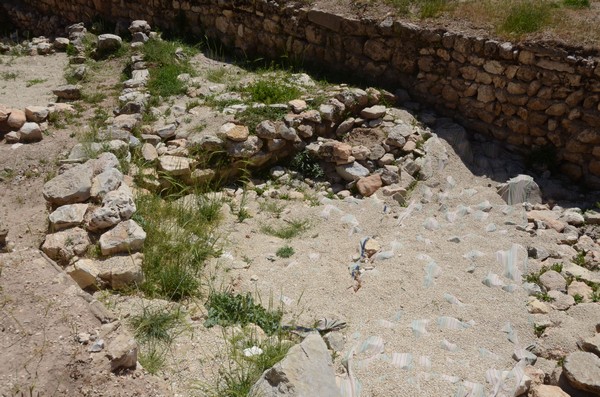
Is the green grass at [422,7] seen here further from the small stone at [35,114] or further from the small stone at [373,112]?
the small stone at [35,114]

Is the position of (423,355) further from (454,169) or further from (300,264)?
(454,169)

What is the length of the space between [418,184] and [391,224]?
95cm

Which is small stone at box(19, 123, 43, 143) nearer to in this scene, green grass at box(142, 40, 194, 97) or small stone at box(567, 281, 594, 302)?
green grass at box(142, 40, 194, 97)

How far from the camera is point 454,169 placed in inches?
287

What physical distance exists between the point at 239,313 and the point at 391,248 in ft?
5.88

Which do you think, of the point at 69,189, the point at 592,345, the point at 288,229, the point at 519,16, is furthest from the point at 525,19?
the point at 69,189

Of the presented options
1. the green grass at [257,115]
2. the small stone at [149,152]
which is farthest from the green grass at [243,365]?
the green grass at [257,115]

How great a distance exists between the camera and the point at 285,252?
5.71 metres

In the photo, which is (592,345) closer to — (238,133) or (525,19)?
(238,133)

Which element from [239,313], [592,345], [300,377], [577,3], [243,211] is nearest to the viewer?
[300,377]

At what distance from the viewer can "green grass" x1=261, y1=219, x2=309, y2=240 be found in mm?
6113

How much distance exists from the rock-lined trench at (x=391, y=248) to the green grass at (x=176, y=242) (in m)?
0.14

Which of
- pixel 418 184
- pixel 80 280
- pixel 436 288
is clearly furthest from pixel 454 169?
pixel 80 280

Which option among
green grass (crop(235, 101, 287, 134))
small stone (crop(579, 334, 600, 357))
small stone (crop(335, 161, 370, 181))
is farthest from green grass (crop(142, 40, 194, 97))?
small stone (crop(579, 334, 600, 357))
